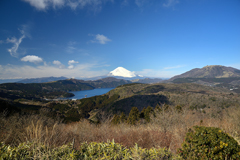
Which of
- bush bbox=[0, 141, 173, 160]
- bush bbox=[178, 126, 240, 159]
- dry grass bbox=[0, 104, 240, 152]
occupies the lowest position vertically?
dry grass bbox=[0, 104, 240, 152]

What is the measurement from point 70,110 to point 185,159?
95.2 meters

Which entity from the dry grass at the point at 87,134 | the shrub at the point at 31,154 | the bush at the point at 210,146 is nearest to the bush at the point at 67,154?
the shrub at the point at 31,154

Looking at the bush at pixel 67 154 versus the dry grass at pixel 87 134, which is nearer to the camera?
the bush at pixel 67 154

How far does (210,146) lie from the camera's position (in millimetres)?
3137

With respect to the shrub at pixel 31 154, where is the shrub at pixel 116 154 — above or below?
below

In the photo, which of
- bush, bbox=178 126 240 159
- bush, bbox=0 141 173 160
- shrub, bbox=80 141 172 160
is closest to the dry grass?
bush, bbox=0 141 173 160

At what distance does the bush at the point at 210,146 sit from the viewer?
Answer: 9.30 feet

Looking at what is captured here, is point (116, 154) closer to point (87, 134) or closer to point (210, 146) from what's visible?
point (210, 146)

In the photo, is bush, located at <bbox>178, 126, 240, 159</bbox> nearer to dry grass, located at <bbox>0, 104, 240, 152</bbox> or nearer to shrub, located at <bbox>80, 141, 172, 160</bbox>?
dry grass, located at <bbox>0, 104, 240, 152</bbox>

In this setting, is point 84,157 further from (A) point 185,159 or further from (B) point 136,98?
(B) point 136,98

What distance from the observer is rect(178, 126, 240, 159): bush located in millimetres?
2836

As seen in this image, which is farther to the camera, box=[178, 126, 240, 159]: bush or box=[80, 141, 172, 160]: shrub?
box=[178, 126, 240, 159]: bush

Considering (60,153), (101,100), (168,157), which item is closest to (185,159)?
(168,157)

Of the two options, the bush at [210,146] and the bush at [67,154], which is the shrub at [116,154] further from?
the bush at [210,146]
